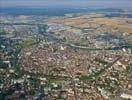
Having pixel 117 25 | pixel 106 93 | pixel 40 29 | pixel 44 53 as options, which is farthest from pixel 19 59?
pixel 117 25

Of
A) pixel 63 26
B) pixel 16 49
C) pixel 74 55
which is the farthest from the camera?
pixel 63 26

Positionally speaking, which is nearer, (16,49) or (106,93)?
(106,93)

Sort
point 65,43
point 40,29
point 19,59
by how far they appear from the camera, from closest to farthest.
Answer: point 19,59 → point 65,43 → point 40,29

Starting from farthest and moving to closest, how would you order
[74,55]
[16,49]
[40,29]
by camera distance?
[40,29] < [16,49] < [74,55]

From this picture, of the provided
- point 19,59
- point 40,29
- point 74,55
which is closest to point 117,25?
point 40,29

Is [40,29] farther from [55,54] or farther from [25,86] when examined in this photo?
[25,86]

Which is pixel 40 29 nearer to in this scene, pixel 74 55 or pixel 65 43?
pixel 65 43
